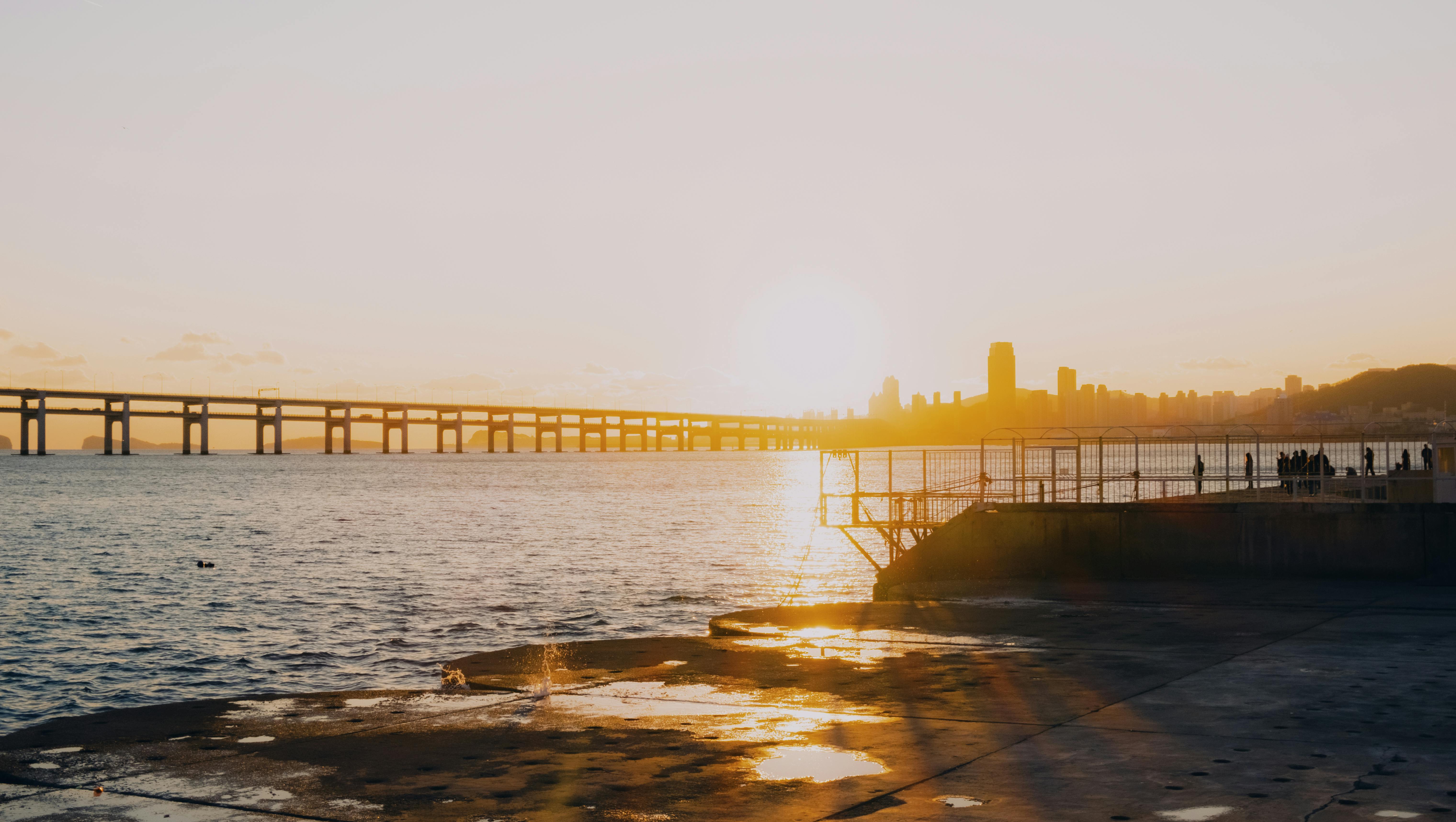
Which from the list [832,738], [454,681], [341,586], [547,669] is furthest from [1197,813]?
[341,586]

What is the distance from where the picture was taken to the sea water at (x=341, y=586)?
2086 centimetres

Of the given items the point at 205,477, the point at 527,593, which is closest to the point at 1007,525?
the point at 527,593

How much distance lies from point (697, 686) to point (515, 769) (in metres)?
3.18

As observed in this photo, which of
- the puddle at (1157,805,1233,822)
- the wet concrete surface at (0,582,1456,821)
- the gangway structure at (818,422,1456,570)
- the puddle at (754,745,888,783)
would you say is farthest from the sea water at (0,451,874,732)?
the puddle at (1157,805,1233,822)

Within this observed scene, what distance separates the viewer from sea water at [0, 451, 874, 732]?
68.4 feet

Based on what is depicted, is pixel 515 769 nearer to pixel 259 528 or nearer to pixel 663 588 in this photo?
pixel 663 588

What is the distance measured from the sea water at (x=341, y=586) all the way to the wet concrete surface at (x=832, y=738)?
820cm

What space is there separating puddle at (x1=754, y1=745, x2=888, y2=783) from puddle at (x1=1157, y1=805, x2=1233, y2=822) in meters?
1.81

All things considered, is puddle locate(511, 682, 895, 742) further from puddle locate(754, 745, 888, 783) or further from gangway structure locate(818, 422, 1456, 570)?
gangway structure locate(818, 422, 1456, 570)

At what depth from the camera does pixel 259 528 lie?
63.7 metres

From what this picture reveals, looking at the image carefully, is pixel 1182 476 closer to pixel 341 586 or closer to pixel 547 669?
pixel 547 669

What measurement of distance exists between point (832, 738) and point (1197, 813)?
2775 mm

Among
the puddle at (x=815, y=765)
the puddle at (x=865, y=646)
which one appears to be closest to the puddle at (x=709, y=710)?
the puddle at (x=815, y=765)

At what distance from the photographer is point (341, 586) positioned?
35062mm
